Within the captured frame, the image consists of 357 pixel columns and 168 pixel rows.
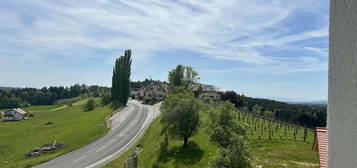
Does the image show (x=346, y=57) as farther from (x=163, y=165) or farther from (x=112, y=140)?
(x=112, y=140)

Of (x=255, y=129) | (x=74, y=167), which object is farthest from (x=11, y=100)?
(x=255, y=129)

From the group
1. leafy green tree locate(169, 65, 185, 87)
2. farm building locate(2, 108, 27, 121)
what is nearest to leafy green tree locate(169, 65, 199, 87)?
leafy green tree locate(169, 65, 185, 87)

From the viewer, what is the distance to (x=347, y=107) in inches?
109

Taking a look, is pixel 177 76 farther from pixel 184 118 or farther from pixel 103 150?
pixel 184 118

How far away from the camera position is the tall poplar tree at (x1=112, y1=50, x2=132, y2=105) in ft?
305

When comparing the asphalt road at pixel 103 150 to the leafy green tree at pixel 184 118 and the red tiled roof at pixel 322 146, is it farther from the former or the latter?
the red tiled roof at pixel 322 146

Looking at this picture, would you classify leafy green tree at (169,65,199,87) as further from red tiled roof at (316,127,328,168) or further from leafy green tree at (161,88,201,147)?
red tiled roof at (316,127,328,168)

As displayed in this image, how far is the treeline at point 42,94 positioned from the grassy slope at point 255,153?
116m

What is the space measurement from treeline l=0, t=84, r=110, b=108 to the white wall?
495 feet

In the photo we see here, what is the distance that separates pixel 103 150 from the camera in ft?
148

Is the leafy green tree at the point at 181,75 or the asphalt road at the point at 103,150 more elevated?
the leafy green tree at the point at 181,75

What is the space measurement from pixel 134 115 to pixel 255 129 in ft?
118

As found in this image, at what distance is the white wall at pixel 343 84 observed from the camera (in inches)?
105

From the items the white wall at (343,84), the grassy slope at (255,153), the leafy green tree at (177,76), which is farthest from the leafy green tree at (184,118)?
the leafy green tree at (177,76)
